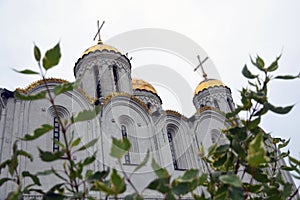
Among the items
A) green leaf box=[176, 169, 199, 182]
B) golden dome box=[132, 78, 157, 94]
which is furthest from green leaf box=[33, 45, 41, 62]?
golden dome box=[132, 78, 157, 94]

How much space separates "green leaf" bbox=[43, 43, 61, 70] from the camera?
1451 mm

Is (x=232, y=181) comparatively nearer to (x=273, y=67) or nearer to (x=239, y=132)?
(x=239, y=132)

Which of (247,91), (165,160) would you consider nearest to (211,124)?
(165,160)

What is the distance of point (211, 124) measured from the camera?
48.1ft

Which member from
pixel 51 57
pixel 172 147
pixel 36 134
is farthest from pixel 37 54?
pixel 172 147

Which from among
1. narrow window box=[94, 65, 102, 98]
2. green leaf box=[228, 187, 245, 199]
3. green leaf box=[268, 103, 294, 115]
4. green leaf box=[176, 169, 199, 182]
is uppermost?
narrow window box=[94, 65, 102, 98]

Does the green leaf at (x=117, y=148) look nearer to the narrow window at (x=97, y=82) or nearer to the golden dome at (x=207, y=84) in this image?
the narrow window at (x=97, y=82)

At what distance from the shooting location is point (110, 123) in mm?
11719

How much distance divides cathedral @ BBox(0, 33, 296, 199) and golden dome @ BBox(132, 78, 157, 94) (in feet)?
12.7

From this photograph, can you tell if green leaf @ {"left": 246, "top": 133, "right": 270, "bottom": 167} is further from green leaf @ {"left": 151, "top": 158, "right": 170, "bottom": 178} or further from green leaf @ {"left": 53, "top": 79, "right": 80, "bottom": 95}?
green leaf @ {"left": 53, "top": 79, "right": 80, "bottom": 95}

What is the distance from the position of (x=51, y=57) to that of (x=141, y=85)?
18.3 metres

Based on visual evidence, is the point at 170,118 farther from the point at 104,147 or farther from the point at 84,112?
the point at 84,112

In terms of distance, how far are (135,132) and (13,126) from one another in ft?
14.6

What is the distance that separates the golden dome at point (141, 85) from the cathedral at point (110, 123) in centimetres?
386
